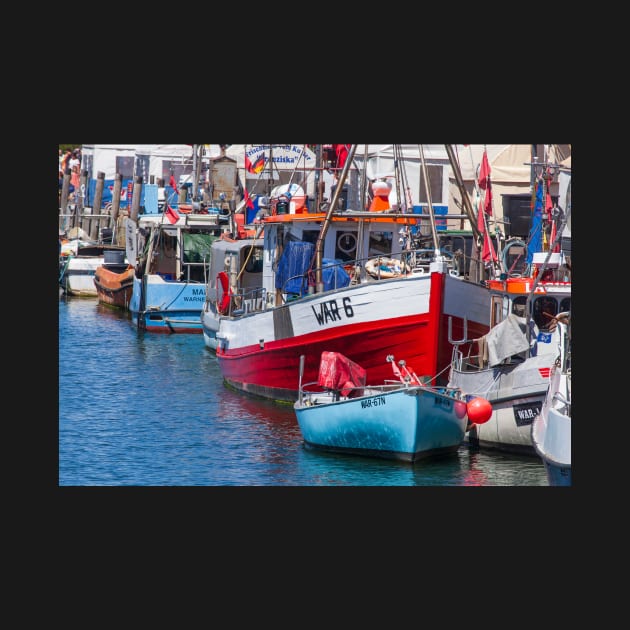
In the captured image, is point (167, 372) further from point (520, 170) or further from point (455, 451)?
point (520, 170)

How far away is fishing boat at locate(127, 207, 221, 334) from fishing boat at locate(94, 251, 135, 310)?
2.40ft

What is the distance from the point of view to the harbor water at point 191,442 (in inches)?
635

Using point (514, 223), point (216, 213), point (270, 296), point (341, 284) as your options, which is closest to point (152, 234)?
point (216, 213)

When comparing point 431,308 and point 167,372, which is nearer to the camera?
point 431,308

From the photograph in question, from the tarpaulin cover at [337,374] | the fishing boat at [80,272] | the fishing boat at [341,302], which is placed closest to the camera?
the tarpaulin cover at [337,374]

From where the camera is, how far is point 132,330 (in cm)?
3219

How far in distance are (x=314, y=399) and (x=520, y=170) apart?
734 inches

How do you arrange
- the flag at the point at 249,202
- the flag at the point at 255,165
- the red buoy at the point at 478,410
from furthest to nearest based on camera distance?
1. the flag at the point at 249,202
2. the flag at the point at 255,165
3. the red buoy at the point at 478,410

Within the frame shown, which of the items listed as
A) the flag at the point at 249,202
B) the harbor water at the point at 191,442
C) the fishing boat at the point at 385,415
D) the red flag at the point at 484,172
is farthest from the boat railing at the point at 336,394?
the flag at the point at 249,202

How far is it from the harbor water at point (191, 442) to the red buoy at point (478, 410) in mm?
656

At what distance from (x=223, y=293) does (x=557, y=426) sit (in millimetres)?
13180

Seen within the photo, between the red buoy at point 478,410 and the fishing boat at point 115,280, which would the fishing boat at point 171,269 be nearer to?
the fishing boat at point 115,280

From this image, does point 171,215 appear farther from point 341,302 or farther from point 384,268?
point 341,302

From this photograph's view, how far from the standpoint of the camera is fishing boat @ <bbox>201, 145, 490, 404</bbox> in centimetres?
1866
